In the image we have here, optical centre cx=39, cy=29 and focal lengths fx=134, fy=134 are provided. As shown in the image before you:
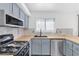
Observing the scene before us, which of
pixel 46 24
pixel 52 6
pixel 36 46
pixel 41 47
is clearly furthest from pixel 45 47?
pixel 46 24

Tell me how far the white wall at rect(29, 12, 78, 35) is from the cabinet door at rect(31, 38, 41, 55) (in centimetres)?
208

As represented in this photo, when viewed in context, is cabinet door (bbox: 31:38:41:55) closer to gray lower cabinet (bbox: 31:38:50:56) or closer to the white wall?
gray lower cabinet (bbox: 31:38:50:56)

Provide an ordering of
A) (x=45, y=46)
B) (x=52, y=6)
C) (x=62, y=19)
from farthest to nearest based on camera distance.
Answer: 1. (x=62, y=19)
2. (x=52, y=6)
3. (x=45, y=46)

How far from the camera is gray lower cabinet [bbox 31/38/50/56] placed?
452 centimetres

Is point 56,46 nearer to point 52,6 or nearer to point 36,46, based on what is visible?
point 36,46

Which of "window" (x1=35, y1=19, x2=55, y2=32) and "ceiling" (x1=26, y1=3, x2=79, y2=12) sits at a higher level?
"ceiling" (x1=26, y1=3, x2=79, y2=12)

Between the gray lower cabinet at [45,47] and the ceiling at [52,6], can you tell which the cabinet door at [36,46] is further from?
the ceiling at [52,6]

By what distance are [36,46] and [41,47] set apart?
0.17 meters

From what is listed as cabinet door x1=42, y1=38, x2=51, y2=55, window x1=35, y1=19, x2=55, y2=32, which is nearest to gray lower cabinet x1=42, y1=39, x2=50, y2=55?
cabinet door x1=42, y1=38, x2=51, y2=55

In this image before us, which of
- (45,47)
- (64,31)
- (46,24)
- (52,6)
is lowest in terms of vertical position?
(45,47)

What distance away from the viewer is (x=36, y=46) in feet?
14.9

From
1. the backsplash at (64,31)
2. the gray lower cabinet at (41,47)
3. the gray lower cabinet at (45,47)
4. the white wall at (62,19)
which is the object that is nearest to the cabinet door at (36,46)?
the gray lower cabinet at (41,47)

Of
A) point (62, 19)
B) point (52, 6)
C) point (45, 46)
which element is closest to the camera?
point (45, 46)

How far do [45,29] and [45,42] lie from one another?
7.04 feet
